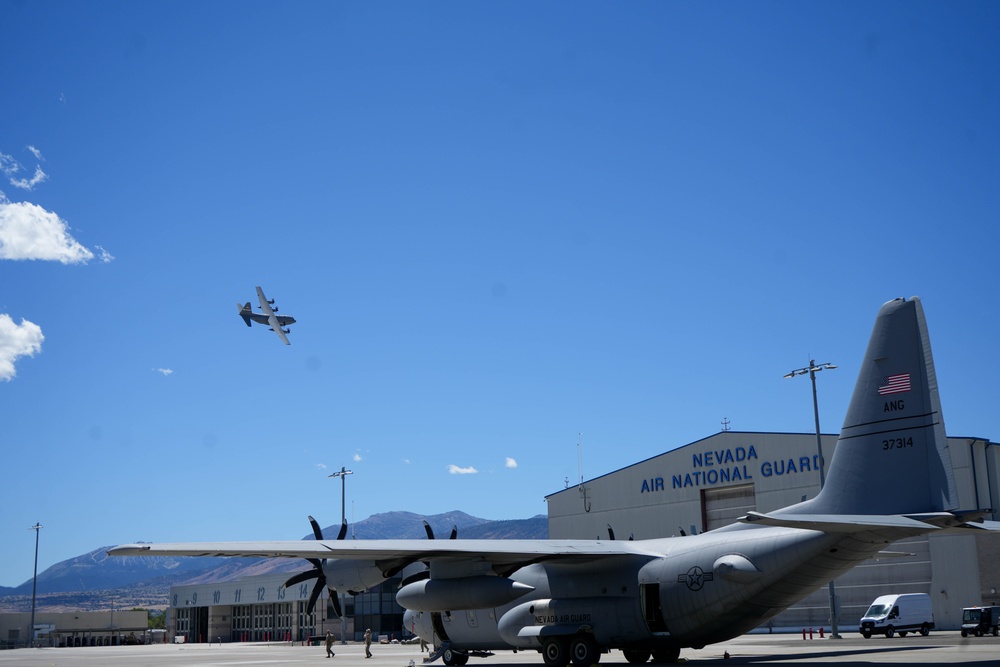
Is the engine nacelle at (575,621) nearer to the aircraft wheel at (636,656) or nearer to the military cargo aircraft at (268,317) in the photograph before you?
the aircraft wheel at (636,656)

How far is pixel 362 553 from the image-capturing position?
22875 mm

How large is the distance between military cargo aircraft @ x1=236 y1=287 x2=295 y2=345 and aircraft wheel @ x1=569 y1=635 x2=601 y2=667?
5217cm

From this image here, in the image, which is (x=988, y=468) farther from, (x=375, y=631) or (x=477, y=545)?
(x=375, y=631)

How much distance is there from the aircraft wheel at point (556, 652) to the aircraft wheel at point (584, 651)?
18 cm

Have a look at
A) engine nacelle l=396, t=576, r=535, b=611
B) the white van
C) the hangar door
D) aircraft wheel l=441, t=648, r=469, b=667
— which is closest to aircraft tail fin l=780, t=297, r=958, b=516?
engine nacelle l=396, t=576, r=535, b=611

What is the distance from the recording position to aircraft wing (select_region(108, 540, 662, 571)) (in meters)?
21.4

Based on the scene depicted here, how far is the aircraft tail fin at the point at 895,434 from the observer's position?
789 inches

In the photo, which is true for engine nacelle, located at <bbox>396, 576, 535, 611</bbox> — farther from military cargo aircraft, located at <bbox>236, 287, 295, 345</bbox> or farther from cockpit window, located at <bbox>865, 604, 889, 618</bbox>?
military cargo aircraft, located at <bbox>236, 287, 295, 345</bbox>

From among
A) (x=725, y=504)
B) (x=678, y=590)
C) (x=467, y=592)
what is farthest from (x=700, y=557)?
(x=725, y=504)

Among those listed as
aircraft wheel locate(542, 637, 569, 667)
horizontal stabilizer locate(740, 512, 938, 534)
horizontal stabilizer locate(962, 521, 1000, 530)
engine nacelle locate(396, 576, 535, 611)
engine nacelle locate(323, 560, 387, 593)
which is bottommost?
aircraft wheel locate(542, 637, 569, 667)

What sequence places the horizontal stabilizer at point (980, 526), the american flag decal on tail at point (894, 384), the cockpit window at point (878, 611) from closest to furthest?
the horizontal stabilizer at point (980, 526) < the american flag decal on tail at point (894, 384) < the cockpit window at point (878, 611)

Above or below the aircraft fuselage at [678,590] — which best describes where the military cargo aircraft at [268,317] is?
above

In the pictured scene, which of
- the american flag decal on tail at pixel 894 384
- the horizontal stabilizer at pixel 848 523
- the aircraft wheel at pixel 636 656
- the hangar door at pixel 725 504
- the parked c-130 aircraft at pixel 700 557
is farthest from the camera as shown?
the hangar door at pixel 725 504

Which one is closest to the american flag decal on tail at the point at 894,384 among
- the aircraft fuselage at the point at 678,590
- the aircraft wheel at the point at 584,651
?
the aircraft fuselage at the point at 678,590
